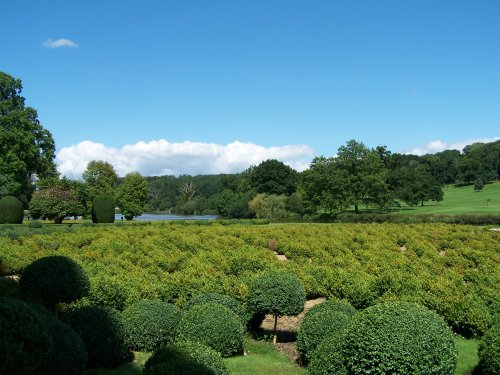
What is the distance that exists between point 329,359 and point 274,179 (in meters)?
70.8

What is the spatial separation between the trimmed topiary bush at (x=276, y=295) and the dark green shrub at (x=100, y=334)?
292cm

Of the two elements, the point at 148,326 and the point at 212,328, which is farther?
the point at 148,326

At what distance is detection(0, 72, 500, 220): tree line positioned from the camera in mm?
41625

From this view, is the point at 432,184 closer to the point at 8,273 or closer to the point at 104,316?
the point at 8,273

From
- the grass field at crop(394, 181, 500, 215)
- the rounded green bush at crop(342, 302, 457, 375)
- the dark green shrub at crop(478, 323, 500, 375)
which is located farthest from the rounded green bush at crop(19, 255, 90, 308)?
the grass field at crop(394, 181, 500, 215)

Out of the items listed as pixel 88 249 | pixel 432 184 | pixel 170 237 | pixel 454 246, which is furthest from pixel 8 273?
pixel 432 184

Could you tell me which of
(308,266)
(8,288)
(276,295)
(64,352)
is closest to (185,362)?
(64,352)

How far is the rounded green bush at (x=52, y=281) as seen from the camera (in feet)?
28.3

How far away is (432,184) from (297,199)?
1950cm

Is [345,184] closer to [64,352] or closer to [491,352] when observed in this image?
[491,352]

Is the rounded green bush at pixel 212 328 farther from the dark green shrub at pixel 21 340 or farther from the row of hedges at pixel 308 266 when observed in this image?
the dark green shrub at pixel 21 340

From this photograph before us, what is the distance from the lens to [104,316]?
7852mm

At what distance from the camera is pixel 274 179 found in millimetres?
77375

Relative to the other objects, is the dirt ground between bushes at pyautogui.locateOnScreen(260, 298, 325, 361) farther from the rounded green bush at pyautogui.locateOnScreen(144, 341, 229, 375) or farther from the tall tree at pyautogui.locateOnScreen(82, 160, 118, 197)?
the tall tree at pyautogui.locateOnScreen(82, 160, 118, 197)
